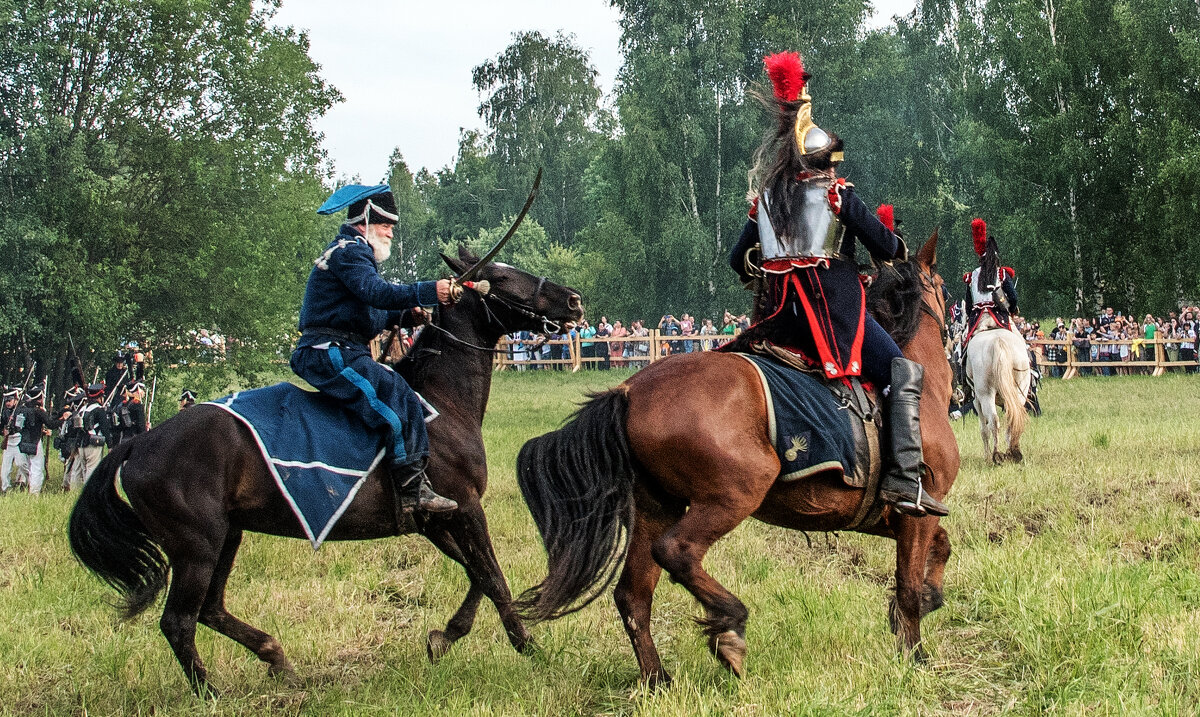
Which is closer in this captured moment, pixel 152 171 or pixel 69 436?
A: pixel 69 436

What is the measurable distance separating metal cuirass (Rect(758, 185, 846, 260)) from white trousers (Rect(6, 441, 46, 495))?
14.0 metres

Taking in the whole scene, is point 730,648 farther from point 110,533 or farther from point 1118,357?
point 1118,357

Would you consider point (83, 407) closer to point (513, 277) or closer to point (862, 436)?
point (513, 277)

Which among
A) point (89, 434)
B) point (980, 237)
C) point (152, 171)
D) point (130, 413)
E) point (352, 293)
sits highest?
point (152, 171)

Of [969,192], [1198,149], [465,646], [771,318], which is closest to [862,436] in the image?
[771,318]

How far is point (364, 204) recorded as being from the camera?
596 cm

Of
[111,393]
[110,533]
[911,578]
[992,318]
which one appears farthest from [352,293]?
[111,393]

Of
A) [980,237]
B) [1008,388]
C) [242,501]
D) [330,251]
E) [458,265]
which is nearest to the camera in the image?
[242,501]

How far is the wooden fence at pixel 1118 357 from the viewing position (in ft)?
88.0

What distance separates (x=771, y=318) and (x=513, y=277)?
1.76 m

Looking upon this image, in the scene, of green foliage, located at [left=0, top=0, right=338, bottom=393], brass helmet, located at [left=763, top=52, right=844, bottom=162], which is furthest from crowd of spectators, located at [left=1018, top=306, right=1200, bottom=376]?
brass helmet, located at [left=763, top=52, right=844, bottom=162]

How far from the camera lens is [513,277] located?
6434mm

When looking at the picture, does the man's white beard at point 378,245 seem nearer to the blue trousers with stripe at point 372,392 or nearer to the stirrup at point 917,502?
the blue trousers with stripe at point 372,392

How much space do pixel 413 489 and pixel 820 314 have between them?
221 centimetres
